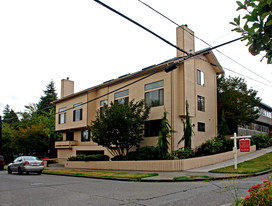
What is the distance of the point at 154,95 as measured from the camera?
974 inches

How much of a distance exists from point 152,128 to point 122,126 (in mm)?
3023

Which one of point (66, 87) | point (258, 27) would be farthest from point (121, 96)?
point (258, 27)

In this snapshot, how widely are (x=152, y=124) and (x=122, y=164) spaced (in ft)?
14.9

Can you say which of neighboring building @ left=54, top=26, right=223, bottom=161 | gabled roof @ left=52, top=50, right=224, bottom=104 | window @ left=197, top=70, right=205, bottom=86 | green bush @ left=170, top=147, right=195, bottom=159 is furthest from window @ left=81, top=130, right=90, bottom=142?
green bush @ left=170, top=147, right=195, bottom=159

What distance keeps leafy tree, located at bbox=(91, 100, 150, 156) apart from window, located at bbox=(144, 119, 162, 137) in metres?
0.69

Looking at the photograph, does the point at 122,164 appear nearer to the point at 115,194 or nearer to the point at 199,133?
the point at 199,133

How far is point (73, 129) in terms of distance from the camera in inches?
1404

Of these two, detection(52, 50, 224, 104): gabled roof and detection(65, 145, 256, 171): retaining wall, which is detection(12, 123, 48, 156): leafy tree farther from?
detection(65, 145, 256, 171): retaining wall

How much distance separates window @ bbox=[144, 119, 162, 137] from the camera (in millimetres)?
23984

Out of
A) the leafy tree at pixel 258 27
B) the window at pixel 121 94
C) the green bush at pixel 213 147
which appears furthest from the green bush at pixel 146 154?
the leafy tree at pixel 258 27

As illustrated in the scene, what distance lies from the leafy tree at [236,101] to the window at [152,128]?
7357 millimetres

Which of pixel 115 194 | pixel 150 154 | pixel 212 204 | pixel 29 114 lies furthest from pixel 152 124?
pixel 29 114

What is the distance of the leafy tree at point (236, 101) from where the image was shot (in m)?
27.7

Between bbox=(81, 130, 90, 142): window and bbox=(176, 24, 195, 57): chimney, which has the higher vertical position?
bbox=(176, 24, 195, 57): chimney
